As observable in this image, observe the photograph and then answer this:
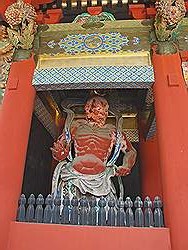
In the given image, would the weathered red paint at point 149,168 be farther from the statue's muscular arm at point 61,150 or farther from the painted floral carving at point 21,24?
the painted floral carving at point 21,24

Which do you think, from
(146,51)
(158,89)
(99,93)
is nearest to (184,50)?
(146,51)

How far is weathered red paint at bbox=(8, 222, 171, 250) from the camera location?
140 inches

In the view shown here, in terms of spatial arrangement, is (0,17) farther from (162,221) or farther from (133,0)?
(162,221)

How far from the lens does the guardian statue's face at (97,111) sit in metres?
5.65

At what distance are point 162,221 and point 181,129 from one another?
1138 mm

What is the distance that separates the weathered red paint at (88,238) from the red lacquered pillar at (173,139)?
7.5 inches

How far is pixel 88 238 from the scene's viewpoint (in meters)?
3.61

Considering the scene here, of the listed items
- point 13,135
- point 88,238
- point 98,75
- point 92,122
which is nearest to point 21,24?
point 98,75

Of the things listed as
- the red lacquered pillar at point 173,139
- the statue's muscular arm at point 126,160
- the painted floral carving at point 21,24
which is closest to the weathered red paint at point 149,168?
the statue's muscular arm at point 126,160

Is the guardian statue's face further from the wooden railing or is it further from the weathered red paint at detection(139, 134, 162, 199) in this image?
the wooden railing

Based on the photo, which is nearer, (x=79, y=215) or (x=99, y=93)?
(x=79, y=215)

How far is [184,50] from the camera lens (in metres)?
4.97

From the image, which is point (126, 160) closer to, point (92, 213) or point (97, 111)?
point (97, 111)

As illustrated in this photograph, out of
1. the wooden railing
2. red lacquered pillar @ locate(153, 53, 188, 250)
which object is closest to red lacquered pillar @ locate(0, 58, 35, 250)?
the wooden railing
